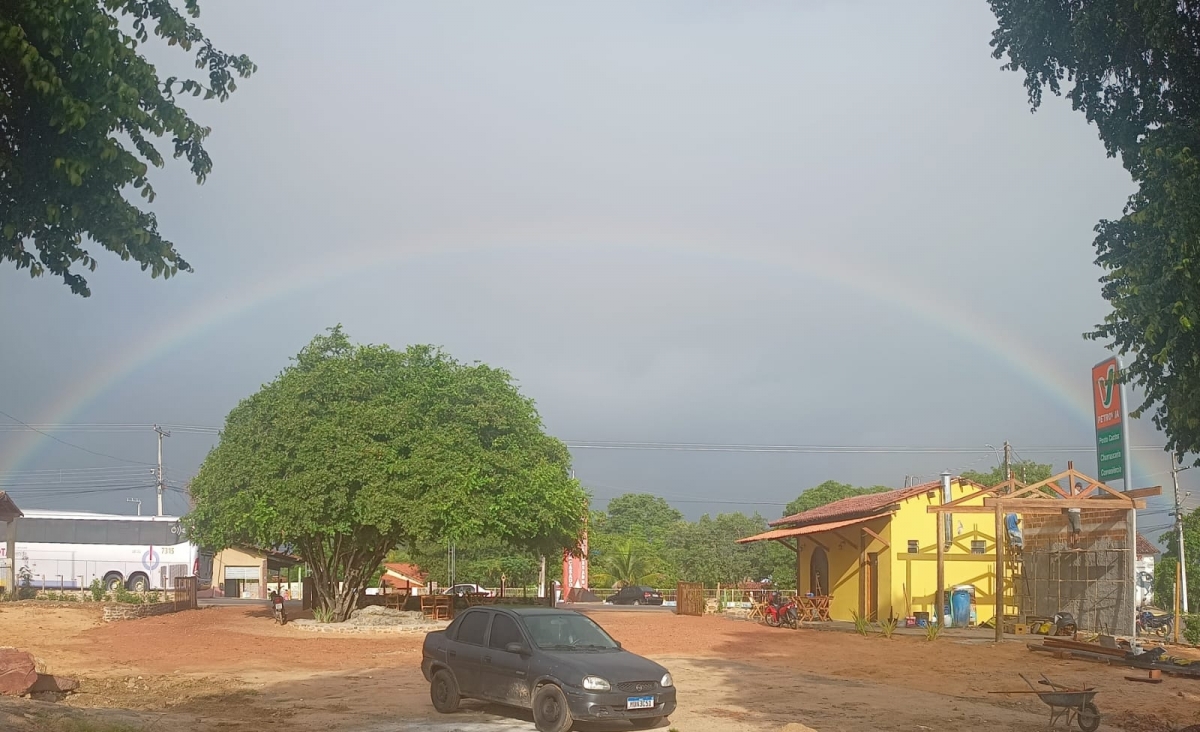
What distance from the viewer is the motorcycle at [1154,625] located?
92.4ft

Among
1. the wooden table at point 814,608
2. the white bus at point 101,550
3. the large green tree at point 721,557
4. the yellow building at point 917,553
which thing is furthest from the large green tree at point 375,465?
the large green tree at point 721,557

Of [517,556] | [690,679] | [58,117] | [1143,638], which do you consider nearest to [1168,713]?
[690,679]

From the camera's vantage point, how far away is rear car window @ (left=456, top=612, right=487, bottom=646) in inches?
520

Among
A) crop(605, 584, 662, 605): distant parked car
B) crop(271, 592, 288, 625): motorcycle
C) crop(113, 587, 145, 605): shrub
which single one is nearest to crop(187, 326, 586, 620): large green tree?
crop(271, 592, 288, 625): motorcycle

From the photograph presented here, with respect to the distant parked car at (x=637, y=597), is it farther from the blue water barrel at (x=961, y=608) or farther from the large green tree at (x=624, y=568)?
the blue water barrel at (x=961, y=608)

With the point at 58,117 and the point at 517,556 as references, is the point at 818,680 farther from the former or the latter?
the point at 517,556

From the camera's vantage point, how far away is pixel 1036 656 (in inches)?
866

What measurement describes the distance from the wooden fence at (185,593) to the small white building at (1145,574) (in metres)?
34.4

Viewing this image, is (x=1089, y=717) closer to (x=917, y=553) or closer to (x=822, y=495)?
(x=917, y=553)

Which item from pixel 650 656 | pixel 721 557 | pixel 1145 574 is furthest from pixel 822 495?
pixel 650 656

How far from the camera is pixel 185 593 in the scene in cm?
4025

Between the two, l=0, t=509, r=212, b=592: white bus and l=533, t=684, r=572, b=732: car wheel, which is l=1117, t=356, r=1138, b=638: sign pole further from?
l=0, t=509, r=212, b=592: white bus

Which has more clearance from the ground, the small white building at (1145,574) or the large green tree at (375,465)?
the large green tree at (375,465)

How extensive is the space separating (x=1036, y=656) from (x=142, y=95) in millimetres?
20395
